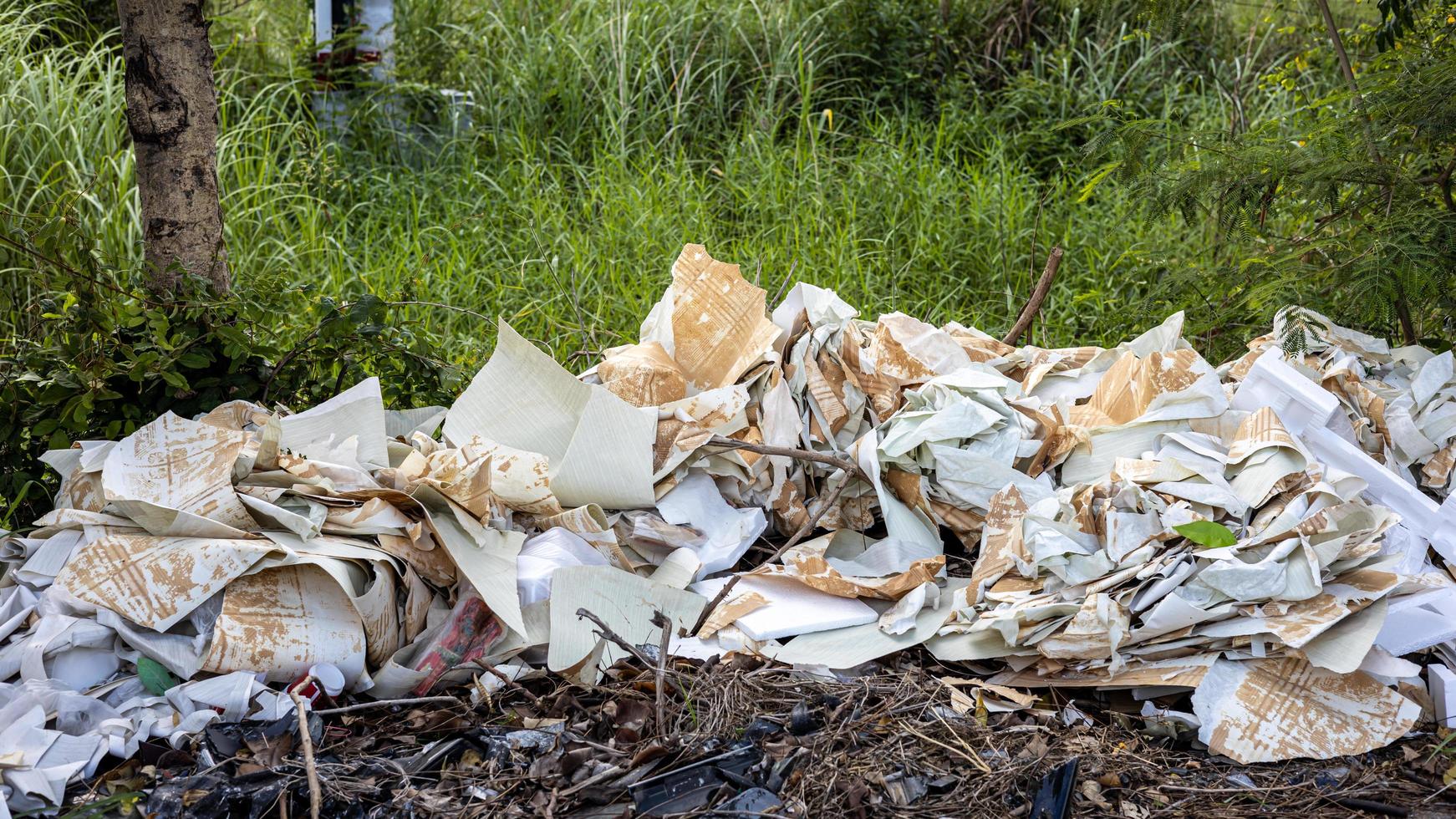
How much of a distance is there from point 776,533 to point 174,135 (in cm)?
169

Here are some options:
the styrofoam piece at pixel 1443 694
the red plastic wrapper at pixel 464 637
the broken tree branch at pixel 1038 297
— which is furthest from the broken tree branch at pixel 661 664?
the broken tree branch at pixel 1038 297

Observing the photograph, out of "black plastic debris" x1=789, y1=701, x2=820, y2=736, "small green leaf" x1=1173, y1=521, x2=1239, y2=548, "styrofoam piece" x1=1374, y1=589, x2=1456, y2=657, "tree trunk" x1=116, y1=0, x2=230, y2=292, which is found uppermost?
"tree trunk" x1=116, y1=0, x2=230, y2=292

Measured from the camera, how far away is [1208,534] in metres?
2.10

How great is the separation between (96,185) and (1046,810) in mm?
4062

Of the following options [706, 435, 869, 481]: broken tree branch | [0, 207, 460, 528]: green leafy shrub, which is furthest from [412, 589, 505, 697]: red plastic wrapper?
[0, 207, 460, 528]: green leafy shrub

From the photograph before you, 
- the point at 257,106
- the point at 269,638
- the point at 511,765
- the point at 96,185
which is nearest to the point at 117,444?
the point at 269,638

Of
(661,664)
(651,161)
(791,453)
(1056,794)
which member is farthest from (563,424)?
(651,161)

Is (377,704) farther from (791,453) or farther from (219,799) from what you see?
(791,453)

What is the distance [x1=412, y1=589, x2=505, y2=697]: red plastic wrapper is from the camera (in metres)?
2.06

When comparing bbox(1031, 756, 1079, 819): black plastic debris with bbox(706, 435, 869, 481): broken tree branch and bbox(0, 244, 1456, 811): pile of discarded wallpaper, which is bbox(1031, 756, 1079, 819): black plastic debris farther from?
bbox(706, 435, 869, 481): broken tree branch

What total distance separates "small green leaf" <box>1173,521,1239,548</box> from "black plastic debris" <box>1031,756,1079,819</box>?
59 cm

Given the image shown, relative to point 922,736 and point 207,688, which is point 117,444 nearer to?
point 207,688

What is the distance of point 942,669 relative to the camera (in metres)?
2.17

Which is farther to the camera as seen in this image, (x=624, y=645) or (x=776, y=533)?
(x=776, y=533)
